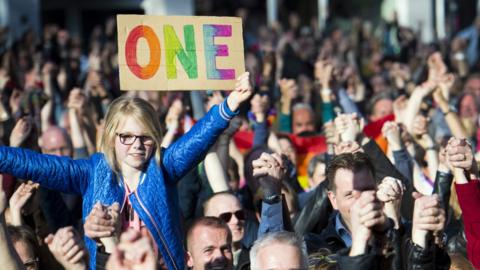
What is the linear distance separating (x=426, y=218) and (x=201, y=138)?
4.34 feet

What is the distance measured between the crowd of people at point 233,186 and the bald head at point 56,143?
0.03ft

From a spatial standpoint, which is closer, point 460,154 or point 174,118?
point 460,154

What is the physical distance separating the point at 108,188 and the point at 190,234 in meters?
0.62

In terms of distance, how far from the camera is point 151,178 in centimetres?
563

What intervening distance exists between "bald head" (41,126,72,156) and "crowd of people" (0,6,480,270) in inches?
0.4

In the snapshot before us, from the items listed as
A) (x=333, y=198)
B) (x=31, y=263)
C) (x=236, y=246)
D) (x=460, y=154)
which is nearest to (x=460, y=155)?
(x=460, y=154)

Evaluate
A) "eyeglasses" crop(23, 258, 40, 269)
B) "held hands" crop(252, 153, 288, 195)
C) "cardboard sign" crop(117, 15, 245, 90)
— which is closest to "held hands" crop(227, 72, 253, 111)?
"held hands" crop(252, 153, 288, 195)

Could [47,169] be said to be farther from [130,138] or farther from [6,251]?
[6,251]

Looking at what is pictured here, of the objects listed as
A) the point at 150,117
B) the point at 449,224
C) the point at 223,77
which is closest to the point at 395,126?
the point at 449,224

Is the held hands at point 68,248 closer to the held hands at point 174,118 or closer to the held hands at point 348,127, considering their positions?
the held hands at point 348,127

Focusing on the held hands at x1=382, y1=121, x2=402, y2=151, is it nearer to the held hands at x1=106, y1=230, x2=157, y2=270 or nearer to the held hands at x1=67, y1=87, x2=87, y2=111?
the held hands at x1=67, y1=87, x2=87, y2=111

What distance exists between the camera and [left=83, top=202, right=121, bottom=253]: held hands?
15.5ft

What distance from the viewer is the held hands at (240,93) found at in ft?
18.4

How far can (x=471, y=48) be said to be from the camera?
1938 centimetres
